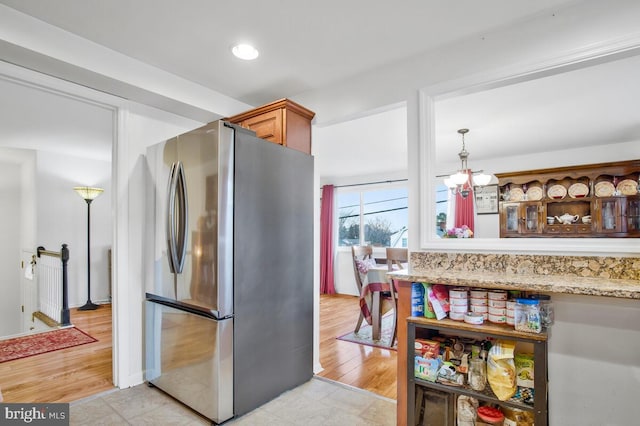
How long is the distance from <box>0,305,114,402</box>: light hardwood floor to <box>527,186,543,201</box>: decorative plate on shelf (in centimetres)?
477

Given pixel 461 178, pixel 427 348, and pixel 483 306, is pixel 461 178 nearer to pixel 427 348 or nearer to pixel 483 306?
pixel 483 306

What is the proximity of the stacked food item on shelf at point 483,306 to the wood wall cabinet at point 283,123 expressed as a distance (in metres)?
1.43

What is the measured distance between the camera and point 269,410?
2.10 m

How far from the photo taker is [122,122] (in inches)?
96.4

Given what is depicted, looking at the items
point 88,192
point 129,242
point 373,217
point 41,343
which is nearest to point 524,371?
point 129,242

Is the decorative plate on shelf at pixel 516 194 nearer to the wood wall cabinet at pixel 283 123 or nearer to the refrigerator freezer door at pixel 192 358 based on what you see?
the wood wall cabinet at pixel 283 123

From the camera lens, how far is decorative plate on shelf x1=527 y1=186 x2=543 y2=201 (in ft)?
13.4

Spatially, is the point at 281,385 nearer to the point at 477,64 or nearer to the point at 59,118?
the point at 477,64

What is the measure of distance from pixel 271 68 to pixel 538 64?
5.50 ft

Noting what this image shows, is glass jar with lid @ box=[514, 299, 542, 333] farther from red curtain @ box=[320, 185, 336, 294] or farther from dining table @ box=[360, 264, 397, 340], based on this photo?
red curtain @ box=[320, 185, 336, 294]

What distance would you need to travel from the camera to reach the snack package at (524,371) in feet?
4.85

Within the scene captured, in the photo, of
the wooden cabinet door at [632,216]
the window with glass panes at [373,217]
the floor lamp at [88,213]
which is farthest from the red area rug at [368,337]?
the floor lamp at [88,213]

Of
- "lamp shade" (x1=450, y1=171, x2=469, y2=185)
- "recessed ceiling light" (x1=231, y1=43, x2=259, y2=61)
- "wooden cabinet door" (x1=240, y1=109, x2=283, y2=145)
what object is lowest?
"lamp shade" (x1=450, y1=171, x2=469, y2=185)

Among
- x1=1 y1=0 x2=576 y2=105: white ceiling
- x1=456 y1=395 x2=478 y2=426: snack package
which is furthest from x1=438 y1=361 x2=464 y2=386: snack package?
x1=1 y1=0 x2=576 y2=105: white ceiling
